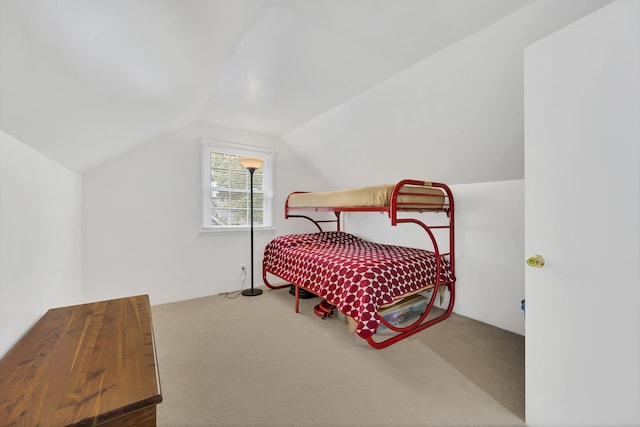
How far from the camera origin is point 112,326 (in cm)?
120

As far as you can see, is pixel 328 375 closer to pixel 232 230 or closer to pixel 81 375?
pixel 81 375

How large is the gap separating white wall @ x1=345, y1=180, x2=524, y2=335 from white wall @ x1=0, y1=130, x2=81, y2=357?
3100 millimetres

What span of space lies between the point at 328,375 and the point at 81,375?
1290 mm

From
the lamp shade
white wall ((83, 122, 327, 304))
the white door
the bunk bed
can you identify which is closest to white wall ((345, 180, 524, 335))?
the bunk bed

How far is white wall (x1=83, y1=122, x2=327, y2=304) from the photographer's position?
8.36 ft

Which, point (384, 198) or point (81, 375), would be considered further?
point (384, 198)

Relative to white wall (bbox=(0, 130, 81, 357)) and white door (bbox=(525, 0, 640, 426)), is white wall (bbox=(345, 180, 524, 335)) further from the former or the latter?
white wall (bbox=(0, 130, 81, 357))

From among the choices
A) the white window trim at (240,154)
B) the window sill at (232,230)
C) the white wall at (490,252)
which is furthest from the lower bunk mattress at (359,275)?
the white window trim at (240,154)

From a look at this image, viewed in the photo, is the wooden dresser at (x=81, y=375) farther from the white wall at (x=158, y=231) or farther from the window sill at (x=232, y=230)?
the window sill at (x=232, y=230)

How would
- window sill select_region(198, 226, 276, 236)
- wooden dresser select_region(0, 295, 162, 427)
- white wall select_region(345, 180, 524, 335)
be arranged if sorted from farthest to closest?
window sill select_region(198, 226, 276, 236) → white wall select_region(345, 180, 524, 335) → wooden dresser select_region(0, 295, 162, 427)

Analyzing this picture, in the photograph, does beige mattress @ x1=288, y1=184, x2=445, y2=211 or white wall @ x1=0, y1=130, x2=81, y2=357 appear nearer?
white wall @ x1=0, y1=130, x2=81, y2=357

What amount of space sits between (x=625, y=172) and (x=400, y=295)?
4.66 feet

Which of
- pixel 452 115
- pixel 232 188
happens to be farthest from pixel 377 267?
pixel 232 188

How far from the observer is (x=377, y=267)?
1.97 metres
